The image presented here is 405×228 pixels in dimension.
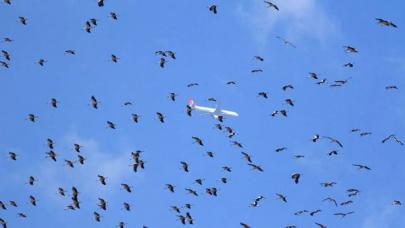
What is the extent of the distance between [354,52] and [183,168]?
21.0m

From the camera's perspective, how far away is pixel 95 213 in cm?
12394

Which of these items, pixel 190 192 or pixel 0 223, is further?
pixel 0 223

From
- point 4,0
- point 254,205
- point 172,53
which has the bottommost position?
point 254,205

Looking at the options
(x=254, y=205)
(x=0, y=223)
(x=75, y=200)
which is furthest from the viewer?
(x=0, y=223)

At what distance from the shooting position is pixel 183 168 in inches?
4523

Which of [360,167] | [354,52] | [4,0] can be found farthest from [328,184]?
[4,0]

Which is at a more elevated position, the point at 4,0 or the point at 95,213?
the point at 4,0

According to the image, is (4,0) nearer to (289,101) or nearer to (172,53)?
(172,53)

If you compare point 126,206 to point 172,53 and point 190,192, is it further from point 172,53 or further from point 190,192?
point 172,53

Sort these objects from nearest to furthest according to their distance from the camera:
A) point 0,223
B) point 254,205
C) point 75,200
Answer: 1. point 254,205
2. point 75,200
3. point 0,223

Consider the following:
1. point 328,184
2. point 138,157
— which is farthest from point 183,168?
point 328,184

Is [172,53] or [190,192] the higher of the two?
[172,53]

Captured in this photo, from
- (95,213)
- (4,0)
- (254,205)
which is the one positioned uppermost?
(4,0)

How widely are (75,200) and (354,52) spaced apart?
1276 inches
